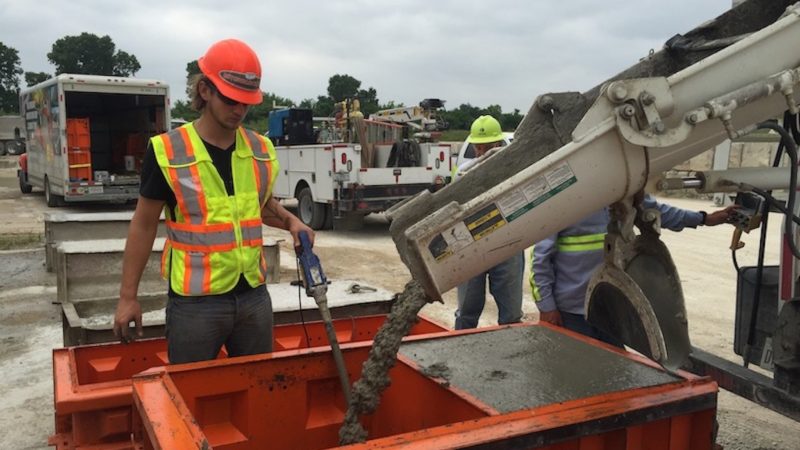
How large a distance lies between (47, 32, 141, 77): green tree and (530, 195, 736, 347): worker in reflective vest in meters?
76.5

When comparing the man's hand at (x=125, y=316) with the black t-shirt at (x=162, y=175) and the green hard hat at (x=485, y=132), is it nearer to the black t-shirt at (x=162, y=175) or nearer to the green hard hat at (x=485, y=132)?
the black t-shirt at (x=162, y=175)

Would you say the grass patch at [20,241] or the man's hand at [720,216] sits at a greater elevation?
the man's hand at [720,216]

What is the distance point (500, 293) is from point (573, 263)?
97cm

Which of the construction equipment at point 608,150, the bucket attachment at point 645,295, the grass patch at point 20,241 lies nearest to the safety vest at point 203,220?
A: the construction equipment at point 608,150

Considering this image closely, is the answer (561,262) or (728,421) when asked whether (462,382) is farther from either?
(728,421)

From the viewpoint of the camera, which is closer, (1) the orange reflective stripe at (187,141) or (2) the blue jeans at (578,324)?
(1) the orange reflective stripe at (187,141)

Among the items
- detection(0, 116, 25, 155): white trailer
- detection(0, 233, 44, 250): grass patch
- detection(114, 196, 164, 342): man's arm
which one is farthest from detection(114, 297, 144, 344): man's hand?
detection(0, 116, 25, 155): white trailer

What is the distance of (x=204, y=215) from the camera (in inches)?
104

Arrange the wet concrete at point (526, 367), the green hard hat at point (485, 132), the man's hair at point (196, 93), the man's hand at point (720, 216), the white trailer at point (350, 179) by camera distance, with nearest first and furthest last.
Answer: the wet concrete at point (526, 367), the man's hair at point (196, 93), the man's hand at point (720, 216), the green hard hat at point (485, 132), the white trailer at point (350, 179)

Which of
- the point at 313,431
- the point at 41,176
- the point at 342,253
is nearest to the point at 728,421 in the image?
the point at 313,431

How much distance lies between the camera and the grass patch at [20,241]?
10.1 m

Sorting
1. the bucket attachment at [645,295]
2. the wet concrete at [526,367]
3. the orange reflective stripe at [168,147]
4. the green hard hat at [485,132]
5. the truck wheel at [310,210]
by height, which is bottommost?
the truck wheel at [310,210]

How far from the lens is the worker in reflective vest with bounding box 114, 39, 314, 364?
2619mm

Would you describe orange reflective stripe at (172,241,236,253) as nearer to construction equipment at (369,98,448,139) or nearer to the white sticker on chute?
the white sticker on chute
